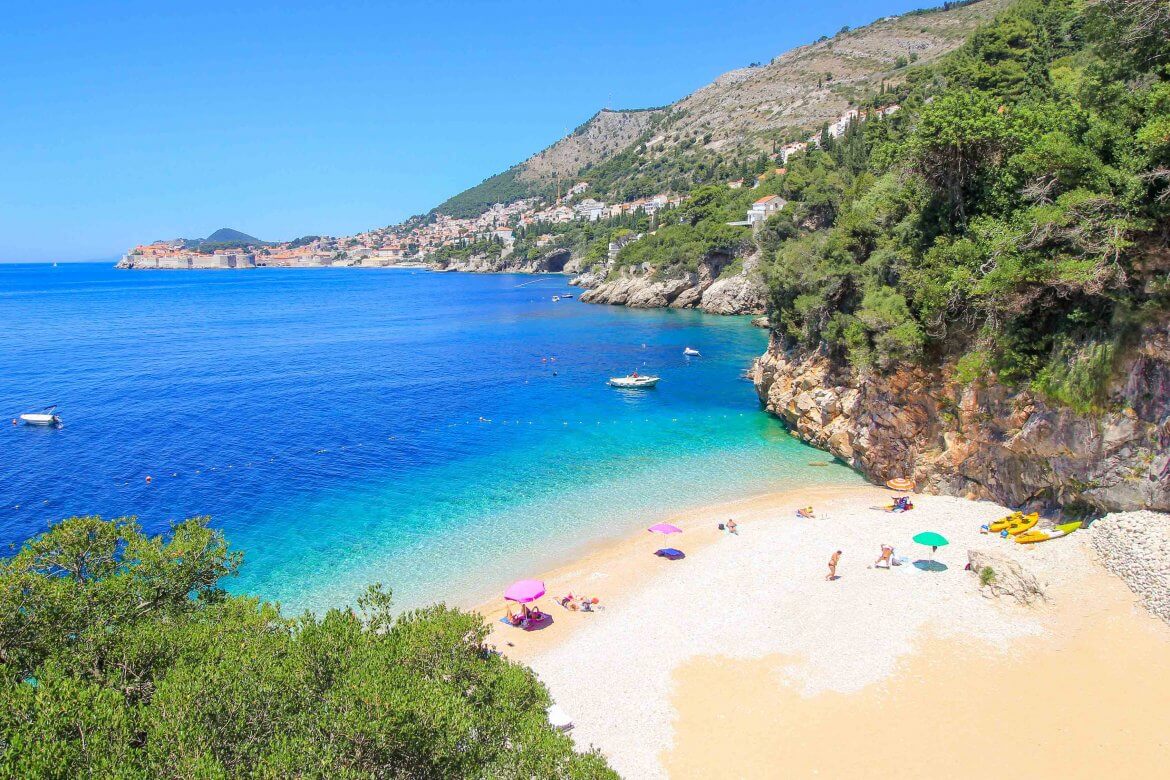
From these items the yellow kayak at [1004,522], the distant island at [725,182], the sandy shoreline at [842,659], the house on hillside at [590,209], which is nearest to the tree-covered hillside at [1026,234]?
the yellow kayak at [1004,522]

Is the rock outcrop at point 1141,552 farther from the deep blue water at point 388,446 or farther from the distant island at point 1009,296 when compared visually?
the deep blue water at point 388,446

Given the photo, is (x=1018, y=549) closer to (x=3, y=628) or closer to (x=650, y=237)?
(x=3, y=628)

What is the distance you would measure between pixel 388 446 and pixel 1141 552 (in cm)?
2836

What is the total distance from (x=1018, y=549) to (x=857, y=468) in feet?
31.1

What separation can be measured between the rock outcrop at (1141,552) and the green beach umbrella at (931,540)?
321 cm

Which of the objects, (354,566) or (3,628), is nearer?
(3,628)

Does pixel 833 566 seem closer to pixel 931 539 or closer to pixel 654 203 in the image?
pixel 931 539

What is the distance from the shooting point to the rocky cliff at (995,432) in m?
14.2

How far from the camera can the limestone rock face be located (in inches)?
560

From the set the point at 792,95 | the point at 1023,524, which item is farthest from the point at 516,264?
the point at 1023,524

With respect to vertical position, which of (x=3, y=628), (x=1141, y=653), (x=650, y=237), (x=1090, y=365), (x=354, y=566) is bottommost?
(x=354, y=566)

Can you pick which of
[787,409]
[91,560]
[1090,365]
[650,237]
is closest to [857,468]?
[787,409]

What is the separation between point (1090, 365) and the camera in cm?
1512

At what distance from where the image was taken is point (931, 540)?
16.8m
